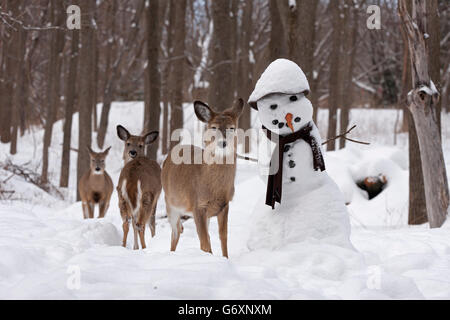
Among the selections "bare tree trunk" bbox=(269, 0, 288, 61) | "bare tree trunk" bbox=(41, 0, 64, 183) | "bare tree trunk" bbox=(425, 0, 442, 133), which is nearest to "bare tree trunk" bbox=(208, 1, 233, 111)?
"bare tree trunk" bbox=(269, 0, 288, 61)

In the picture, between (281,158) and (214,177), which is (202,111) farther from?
(281,158)

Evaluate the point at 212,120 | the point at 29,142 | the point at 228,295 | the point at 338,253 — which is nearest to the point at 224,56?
the point at 212,120

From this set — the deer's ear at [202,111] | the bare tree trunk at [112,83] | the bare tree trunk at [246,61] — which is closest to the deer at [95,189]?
the deer's ear at [202,111]

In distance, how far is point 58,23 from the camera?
49.2ft

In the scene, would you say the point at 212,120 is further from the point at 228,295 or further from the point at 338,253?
the point at 228,295

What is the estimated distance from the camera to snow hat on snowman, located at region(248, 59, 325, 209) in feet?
13.7

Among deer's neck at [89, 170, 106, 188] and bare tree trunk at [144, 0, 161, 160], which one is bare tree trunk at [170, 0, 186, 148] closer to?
bare tree trunk at [144, 0, 161, 160]

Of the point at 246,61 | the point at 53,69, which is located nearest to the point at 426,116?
the point at 53,69

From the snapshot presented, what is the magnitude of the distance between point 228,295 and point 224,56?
24.4 ft

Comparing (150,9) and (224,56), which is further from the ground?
(150,9)

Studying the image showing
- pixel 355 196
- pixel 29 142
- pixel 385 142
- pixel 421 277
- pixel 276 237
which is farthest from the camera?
pixel 29 142

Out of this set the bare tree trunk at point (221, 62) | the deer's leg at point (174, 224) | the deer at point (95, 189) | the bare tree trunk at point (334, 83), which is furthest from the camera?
the bare tree trunk at point (334, 83)

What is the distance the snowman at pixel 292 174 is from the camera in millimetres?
4102

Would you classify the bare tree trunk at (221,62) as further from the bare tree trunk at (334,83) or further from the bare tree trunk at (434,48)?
the bare tree trunk at (334,83)
